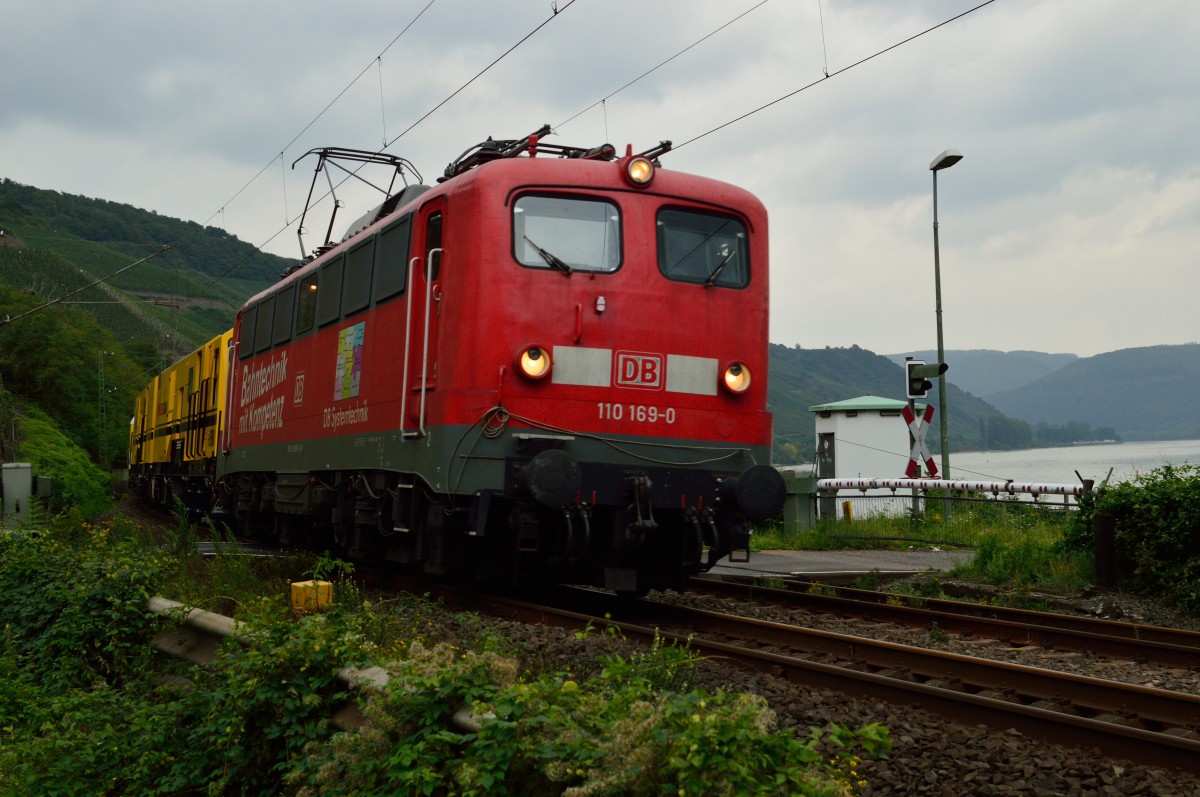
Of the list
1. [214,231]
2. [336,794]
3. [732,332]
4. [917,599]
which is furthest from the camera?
[214,231]

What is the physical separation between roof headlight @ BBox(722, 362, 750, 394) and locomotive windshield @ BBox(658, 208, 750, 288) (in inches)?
27.2

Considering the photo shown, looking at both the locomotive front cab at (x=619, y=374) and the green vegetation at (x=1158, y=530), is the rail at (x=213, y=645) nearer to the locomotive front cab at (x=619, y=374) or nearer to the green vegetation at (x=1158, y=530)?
the locomotive front cab at (x=619, y=374)

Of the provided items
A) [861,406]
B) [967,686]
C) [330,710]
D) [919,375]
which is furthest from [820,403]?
[330,710]

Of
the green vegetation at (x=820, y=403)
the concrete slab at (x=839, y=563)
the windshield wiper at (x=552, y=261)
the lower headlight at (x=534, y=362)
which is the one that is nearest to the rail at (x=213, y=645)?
the lower headlight at (x=534, y=362)

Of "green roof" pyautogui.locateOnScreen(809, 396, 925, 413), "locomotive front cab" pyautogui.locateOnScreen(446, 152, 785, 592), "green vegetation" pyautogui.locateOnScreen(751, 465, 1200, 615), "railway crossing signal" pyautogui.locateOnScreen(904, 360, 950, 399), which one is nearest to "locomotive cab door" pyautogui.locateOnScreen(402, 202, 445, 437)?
"locomotive front cab" pyautogui.locateOnScreen(446, 152, 785, 592)

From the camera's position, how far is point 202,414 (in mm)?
20609

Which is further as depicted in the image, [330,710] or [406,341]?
[406,341]

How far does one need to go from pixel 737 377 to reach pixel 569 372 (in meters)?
1.51

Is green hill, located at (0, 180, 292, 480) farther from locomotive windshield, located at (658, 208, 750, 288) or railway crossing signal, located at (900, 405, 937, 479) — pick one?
locomotive windshield, located at (658, 208, 750, 288)

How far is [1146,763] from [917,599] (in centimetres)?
541

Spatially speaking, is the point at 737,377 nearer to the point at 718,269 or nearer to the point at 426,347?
the point at 718,269

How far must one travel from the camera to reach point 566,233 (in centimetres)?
864

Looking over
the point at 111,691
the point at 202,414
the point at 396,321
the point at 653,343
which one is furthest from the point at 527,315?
the point at 202,414

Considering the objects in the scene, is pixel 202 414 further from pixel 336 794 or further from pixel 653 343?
pixel 336 794
